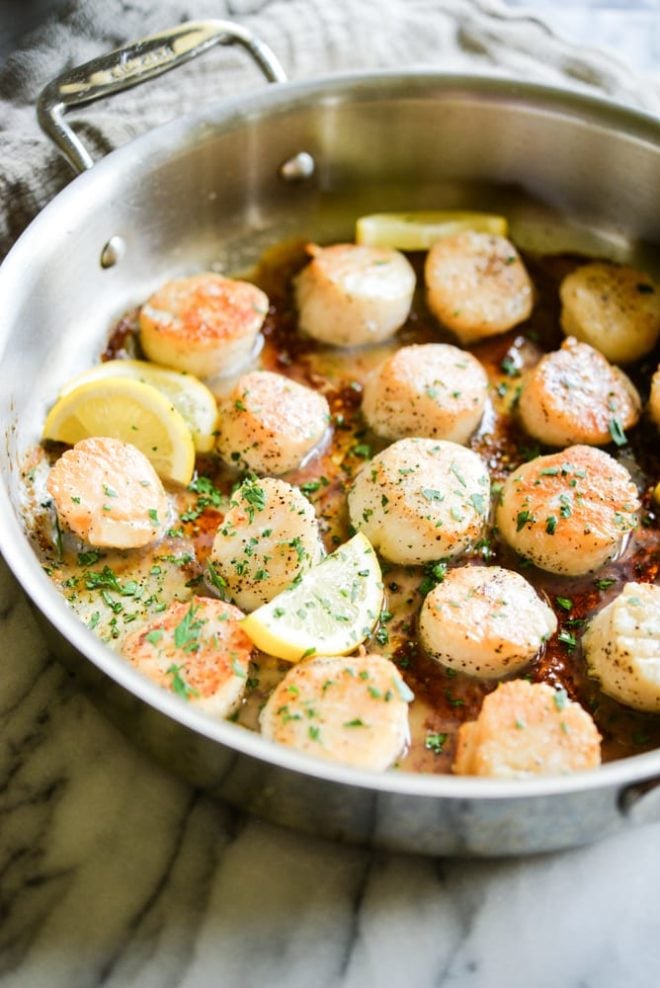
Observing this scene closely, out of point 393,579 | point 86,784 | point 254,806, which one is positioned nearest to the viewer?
point 254,806

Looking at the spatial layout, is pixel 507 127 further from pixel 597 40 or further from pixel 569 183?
pixel 597 40

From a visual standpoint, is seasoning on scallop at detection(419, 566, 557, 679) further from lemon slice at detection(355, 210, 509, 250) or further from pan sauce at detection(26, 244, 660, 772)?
lemon slice at detection(355, 210, 509, 250)

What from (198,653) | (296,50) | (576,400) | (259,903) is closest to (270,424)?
(198,653)

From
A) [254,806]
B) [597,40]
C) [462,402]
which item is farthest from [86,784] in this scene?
[597,40]

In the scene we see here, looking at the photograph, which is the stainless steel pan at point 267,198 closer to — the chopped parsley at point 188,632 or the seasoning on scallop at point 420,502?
the chopped parsley at point 188,632

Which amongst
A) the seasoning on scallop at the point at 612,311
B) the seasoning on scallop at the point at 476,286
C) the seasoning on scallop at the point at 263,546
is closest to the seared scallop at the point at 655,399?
the seasoning on scallop at the point at 612,311

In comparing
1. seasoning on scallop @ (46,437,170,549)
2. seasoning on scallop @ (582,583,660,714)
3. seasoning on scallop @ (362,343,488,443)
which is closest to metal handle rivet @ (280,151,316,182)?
seasoning on scallop @ (362,343,488,443)
